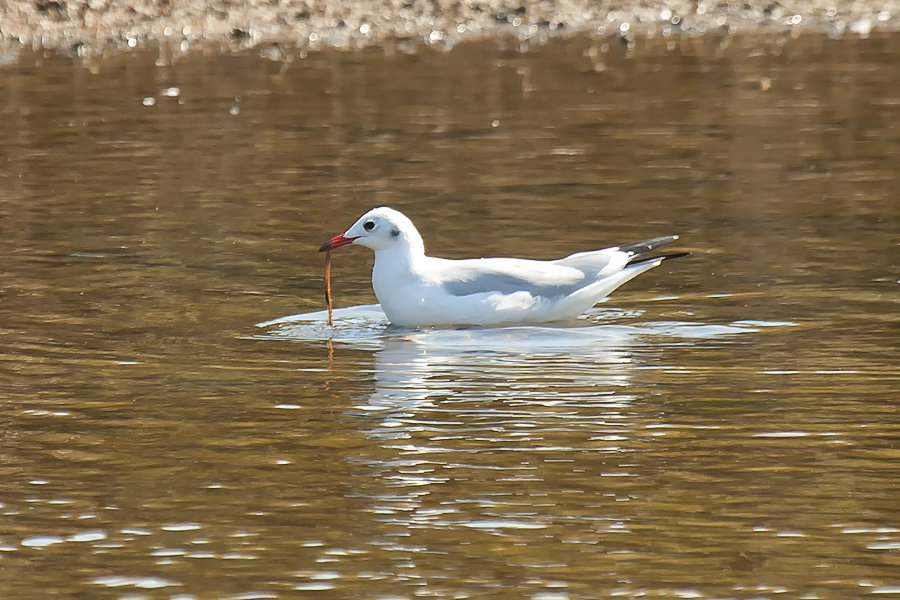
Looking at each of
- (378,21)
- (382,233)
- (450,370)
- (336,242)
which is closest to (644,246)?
(382,233)

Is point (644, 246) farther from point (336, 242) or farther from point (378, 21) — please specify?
point (378, 21)

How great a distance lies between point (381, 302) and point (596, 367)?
1.83 metres

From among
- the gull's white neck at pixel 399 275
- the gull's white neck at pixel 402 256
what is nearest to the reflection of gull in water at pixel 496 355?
the gull's white neck at pixel 399 275

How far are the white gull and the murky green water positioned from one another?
0.15 metres

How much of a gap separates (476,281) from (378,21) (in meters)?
18.8

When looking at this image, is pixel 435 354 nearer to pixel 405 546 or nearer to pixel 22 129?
pixel 405 546

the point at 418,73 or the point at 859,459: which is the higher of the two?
the point at 418,73

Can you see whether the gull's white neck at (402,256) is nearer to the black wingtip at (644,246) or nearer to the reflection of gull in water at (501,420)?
the reflection of gull in water at (501,420)

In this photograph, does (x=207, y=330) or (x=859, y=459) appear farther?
(x=207, y=330)

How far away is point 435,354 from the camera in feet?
32.5

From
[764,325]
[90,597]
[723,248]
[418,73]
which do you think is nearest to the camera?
[90,597]

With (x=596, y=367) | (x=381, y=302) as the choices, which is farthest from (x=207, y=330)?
(x=596, y=367)

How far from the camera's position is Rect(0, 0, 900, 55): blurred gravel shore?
2748cm

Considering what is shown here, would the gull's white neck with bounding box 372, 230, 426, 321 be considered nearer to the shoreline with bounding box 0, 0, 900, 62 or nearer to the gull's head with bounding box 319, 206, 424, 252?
the gull's head with bounding box 319, 206, 424, 252
